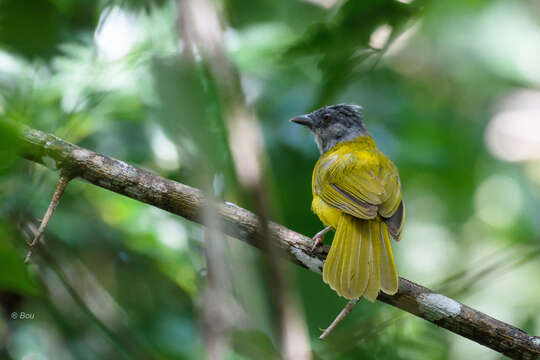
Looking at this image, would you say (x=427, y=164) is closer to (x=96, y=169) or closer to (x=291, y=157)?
(x=291, y=157)

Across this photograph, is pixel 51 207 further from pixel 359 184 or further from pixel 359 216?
pixel 359 184

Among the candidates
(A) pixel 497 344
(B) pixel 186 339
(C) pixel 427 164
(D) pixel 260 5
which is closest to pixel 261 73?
(D) pixel 260 5

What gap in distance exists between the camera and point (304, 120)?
15.4 feet

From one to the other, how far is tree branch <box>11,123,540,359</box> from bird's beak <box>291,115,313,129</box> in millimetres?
2073

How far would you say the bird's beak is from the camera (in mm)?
4529

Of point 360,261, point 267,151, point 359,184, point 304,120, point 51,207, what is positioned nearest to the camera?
point 51,207

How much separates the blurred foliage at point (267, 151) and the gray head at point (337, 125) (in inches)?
6.2

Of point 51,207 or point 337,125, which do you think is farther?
point 337,125

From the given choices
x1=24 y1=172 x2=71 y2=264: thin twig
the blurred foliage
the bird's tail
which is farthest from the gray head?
x1=24 y1=172 x2=71 y2=264: thin twig

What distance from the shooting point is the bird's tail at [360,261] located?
274cm

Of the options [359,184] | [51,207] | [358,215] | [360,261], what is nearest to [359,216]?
[358,215]

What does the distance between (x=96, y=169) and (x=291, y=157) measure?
2.19m

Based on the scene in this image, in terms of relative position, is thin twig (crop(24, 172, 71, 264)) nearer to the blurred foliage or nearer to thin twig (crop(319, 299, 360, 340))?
the blurred foliage

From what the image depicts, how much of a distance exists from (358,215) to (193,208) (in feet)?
3.87
